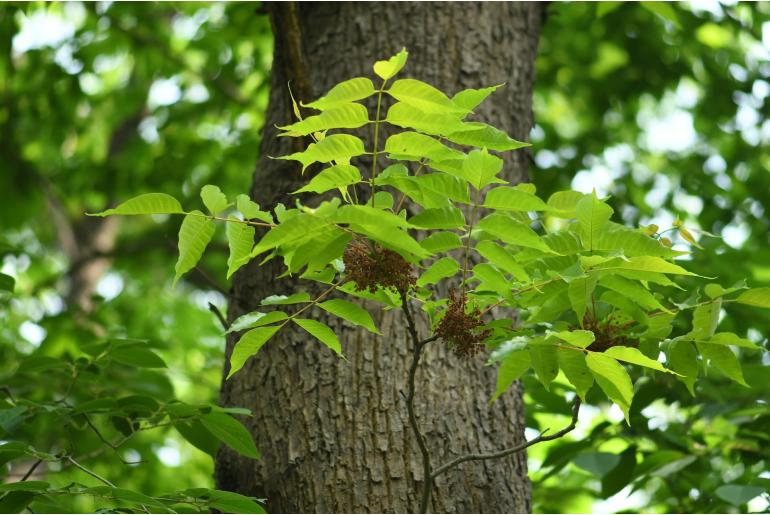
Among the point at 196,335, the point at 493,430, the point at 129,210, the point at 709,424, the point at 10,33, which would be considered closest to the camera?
the point at 129,210

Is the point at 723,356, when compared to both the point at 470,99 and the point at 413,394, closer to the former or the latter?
the point at 413,394

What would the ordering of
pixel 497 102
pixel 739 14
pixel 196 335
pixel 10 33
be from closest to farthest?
pixel 497 102
pixel 10 33
pixel 739 14
pixel 196 335

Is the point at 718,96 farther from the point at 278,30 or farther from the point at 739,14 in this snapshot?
the point at 278,30

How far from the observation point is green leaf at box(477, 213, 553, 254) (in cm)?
123

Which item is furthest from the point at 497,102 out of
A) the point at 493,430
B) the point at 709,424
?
the point at 709,424

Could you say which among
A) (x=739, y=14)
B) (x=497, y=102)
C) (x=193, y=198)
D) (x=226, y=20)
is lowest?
(x=497, y=102)

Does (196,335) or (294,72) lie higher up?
(196,335)

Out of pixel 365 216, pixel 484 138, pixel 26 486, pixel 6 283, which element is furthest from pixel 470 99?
pixel 6 283

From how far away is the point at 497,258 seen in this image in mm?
1261

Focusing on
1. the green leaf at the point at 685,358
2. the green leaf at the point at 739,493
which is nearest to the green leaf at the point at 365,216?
the green leaf at the point at 685,358

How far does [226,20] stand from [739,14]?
3064 millimetres

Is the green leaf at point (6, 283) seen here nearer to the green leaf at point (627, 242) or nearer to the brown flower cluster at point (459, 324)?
the brown flower cluster at point (459, 324)

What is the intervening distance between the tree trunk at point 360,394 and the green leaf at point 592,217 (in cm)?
72

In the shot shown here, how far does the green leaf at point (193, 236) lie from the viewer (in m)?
1.27
